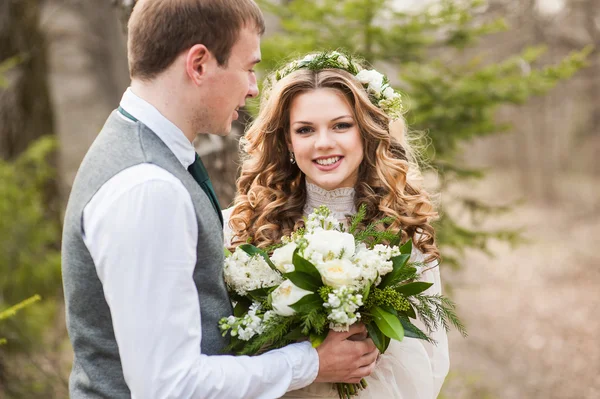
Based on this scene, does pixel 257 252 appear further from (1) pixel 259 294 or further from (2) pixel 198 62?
(2) pixel 198 62

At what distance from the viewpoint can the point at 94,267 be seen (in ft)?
6.32

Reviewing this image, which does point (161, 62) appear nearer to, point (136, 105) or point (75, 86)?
point (136, 105)

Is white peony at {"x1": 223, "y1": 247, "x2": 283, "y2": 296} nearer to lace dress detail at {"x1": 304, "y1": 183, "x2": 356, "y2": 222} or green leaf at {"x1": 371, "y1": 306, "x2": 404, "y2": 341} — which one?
green leaf at {"x1": 371, "y1": 306, "x2": 404, "y2": 341}

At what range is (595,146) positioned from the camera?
641 inches

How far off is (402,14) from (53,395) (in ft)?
15.8

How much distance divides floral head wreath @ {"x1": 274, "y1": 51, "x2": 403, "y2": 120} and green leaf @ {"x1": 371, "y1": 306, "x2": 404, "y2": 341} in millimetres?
1338

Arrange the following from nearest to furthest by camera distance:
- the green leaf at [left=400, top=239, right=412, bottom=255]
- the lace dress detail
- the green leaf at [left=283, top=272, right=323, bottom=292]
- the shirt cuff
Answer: the shirt cuff, the green leaf at [left=283, top=272, right=323, bottom=292], the green leaf at [left=400, top=239, right=412, bottom=255], the lace dress detail

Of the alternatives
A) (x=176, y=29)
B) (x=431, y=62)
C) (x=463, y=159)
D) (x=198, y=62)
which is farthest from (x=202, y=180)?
(x=463, y=159)

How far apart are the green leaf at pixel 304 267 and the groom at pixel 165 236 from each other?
229mm

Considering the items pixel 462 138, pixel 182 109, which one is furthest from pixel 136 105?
pixel 462 138

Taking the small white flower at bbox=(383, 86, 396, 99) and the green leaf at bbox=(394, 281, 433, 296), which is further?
the small white flower at bbox=(383, 86, 396, 99)

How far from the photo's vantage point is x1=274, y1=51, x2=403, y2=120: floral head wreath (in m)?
3.28

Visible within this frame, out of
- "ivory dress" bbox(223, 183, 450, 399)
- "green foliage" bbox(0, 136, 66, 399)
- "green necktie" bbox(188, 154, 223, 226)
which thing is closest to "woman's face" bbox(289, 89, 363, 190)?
"ivory dress" bbox(223, 183, 450, 399)

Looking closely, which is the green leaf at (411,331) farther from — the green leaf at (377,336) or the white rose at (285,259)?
the white rose at (285,259)
